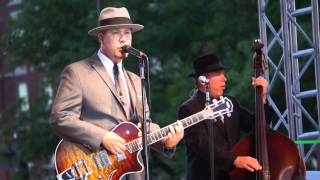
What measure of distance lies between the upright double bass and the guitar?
0.87 meters

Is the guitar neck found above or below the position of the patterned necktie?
below

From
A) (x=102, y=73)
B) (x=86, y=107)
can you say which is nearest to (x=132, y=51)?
(x=102, y=73)

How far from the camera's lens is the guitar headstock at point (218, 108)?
7.26 metres

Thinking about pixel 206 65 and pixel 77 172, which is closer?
pixel 77 172

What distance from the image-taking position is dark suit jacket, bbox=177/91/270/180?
7.75 meters

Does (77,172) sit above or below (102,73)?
below

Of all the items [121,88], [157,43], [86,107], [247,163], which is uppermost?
[121,88]

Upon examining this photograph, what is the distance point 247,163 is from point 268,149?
0.72 ft

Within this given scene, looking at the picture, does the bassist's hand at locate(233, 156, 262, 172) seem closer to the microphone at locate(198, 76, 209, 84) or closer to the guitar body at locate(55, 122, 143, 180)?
the microphone at locate(198, 76, 209, 84)

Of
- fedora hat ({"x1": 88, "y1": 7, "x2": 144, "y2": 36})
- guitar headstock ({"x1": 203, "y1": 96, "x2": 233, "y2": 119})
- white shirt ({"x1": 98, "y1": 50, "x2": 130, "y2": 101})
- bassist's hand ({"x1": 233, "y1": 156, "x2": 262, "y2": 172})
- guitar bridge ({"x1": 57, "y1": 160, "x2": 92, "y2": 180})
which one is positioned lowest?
bassist's hand ({"x1": 233, "y1": 156, "x2": 262, "y2": 172})

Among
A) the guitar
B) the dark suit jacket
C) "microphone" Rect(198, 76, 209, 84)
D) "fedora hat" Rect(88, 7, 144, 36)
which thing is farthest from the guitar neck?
"fedora hat" Rect(88, 7, 144, 36)

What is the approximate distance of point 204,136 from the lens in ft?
25.5

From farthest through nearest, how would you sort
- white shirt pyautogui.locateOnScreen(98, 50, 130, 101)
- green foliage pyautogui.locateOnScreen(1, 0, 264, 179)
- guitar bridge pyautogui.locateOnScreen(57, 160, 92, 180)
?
green foliage pyautogui.locateOnScreen(1, 0, 264, 179) → white shirt pyautogui.locateOnScreen(98, 50, 130, 101) → guitar bridge pyautogui.locateOnScreen(57, 160, 92, 180)

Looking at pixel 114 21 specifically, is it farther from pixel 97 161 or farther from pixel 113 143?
pixel 97 161
